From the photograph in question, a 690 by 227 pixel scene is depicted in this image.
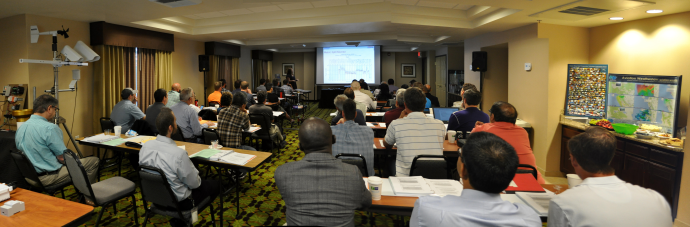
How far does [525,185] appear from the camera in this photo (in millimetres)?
2217

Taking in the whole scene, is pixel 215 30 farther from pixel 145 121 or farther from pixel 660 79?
pixel 660 79

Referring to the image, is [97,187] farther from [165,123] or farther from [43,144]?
[165,123]

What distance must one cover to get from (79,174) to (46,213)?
2.54 ft

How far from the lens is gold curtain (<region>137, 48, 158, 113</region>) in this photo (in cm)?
681

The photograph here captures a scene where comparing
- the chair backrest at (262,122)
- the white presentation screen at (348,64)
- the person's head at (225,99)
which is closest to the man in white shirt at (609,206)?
the person's head at (225,99)

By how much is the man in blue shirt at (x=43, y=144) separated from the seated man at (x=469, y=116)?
4028 millimetres

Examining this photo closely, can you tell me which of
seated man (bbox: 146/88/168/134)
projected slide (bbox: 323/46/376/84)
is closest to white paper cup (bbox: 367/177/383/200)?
seated man (bbox: 146/88/168/134)

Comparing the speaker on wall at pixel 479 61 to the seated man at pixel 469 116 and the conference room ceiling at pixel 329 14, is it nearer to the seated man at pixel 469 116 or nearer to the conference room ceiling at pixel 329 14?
the conference room ceiling at pixel 329 14

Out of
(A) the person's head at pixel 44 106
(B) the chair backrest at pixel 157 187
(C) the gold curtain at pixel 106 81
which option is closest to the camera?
(B) the chair backrest at pixel 157 187

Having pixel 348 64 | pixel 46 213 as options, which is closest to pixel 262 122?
pixel 46 213

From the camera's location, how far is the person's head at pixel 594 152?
62.9 inches

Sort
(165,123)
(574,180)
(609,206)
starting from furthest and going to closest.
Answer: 1. (165,123)
2. (574,180)
3. (609,206)

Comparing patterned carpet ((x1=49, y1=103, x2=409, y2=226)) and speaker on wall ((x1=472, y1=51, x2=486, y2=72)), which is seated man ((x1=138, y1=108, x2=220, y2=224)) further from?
speaker on wall ((x1=472, y1=51, x2=486, y2=72))

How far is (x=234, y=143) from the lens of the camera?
420 centimetres
